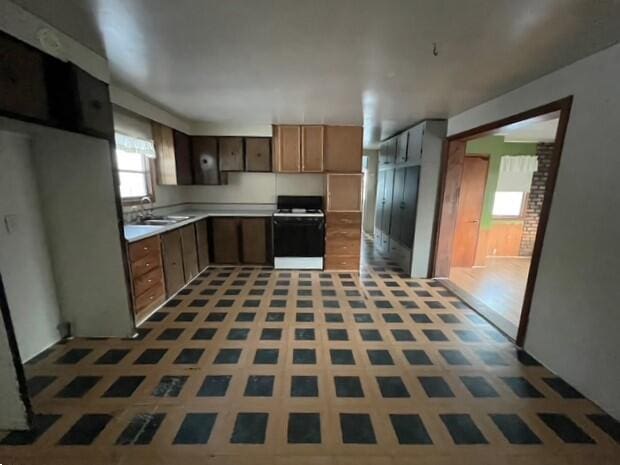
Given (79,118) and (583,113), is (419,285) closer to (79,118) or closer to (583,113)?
(583,113)

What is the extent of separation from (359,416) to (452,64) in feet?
8.25

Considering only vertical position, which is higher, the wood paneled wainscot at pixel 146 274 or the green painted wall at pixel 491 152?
the green painted wall at pixel 491 152


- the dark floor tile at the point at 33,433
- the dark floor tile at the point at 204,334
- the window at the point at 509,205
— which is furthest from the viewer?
the window at the point at 509,205

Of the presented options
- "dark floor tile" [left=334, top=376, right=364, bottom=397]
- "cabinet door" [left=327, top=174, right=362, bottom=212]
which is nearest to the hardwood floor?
"dark floor tile" [left=334, top=376, right=364, bottom=397]

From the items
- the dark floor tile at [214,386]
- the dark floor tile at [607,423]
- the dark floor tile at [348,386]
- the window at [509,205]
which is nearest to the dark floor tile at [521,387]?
the dark floor tile at [607,423]

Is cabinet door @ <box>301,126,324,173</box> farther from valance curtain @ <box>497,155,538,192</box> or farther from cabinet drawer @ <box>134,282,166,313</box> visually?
valance curtain @ <box>497,155,538,192</box>

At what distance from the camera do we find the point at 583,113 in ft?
6.23

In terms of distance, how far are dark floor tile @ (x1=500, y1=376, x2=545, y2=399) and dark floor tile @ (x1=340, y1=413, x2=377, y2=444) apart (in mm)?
1126

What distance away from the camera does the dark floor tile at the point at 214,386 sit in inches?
73.6

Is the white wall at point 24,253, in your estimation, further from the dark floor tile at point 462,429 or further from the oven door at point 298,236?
the dark floor tile at point 462,429

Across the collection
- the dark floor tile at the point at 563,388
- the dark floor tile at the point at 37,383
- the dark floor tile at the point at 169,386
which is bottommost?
the dark floor tile at the point at 37,383

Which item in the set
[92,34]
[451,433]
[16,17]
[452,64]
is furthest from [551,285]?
[16,17]

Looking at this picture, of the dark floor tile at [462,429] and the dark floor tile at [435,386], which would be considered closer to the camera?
the dark floor tile at [462,429]

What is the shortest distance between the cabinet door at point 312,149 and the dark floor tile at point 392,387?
10.1 ft
